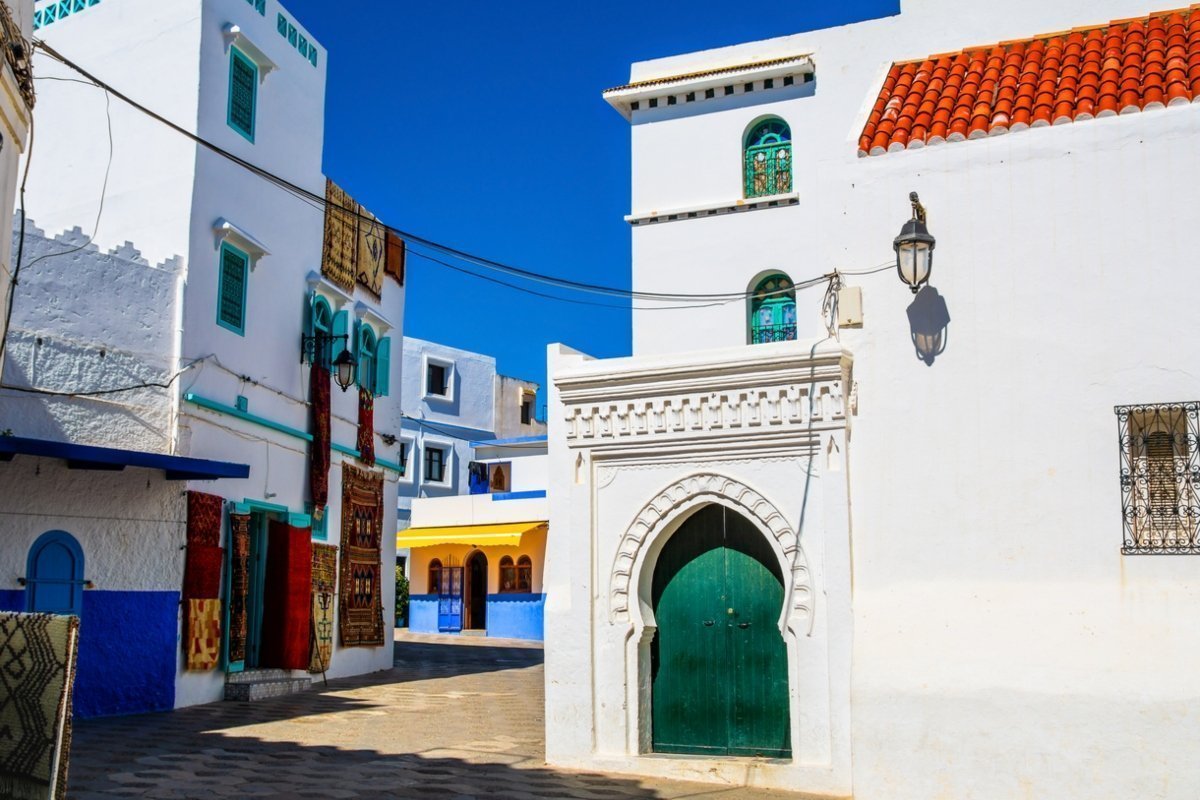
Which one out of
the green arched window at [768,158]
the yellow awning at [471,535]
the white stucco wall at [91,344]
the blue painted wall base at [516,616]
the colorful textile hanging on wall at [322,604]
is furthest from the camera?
the yellow awning at [471,535]

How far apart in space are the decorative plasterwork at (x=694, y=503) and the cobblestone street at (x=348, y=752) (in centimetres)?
138

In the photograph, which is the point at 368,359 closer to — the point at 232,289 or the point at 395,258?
the point at 395,258

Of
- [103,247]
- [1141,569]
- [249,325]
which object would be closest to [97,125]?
[103,247]

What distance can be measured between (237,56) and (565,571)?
8809mm

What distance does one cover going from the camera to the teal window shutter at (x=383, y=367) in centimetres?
1933

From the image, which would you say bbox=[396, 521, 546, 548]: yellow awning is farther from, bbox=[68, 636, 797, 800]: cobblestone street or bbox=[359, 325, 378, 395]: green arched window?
bbox=[68, 636, 797, 800]: cobblestone street

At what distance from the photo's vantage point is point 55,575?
12211 millimetres

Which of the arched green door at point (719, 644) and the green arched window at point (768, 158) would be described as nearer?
the arched green door at point (719, 644)

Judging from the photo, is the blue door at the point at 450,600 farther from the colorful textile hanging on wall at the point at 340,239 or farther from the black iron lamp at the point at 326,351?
the black iron lamp at the point at 326,351

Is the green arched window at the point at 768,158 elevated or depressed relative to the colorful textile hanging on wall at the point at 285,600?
elevated

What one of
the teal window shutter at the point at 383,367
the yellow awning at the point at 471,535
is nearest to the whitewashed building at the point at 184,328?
the teal window shutter at the point at 383,367

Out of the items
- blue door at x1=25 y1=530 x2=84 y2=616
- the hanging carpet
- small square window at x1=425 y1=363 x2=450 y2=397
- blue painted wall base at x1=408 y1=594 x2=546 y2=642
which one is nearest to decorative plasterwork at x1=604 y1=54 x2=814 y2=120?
the hanging carpet

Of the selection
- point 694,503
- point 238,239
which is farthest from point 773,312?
point 694,503

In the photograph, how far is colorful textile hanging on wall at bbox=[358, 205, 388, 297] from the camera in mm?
18703
